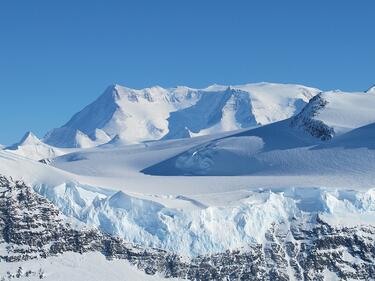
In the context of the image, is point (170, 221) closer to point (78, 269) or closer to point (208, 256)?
point (208, 256)

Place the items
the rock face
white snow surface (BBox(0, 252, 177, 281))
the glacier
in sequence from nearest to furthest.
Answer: white snow surface (BBox(0, 252, 177, 281))
the rock face
the glacier

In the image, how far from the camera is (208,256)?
18888cm

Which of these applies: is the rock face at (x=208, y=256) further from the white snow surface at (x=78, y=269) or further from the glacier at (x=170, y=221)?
the glacier at (x=170, y=221)

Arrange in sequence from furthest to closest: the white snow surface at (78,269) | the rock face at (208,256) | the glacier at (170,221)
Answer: the glacier at (170,221) < the rock face at (208,256) < the white snow surface at (78,269)

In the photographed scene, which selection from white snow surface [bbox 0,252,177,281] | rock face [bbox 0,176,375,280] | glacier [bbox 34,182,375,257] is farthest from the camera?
glacier [bbox 34,182,375,257]

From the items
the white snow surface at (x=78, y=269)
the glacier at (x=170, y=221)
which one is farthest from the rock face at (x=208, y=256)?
the glacier at (x=170, y=221)

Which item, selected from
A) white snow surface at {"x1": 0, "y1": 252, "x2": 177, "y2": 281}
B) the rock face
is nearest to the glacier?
the rock face

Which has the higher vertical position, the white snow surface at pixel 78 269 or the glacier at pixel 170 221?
the glacier at pixel 170 221

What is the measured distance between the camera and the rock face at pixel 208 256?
184m

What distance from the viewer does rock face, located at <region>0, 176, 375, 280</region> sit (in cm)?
18450

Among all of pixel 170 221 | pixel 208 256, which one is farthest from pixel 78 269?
pixel 208 256

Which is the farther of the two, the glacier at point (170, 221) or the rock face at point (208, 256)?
the glacier at point (170, 221)

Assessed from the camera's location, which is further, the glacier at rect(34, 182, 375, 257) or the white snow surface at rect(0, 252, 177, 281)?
the glacier at rect(34, 182, 375, 257)

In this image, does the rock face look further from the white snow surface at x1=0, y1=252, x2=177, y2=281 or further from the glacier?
the glacier
